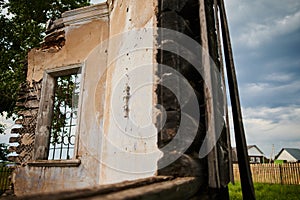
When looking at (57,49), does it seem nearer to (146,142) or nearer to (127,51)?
(127,51)

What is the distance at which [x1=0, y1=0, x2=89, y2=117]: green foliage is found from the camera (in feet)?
28.1

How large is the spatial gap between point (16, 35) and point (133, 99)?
826 cm

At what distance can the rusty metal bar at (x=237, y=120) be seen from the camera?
215 centimetres

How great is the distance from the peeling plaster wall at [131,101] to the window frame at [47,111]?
50.4 inches

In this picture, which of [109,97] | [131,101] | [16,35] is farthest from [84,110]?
[16,35]

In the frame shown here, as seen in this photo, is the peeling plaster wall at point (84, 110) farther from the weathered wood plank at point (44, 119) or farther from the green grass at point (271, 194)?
the green grass at point (271, 194)

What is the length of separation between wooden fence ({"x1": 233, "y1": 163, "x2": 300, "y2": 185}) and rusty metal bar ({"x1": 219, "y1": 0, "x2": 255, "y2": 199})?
1089 cm

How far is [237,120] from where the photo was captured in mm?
2309

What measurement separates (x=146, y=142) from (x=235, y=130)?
0.89m

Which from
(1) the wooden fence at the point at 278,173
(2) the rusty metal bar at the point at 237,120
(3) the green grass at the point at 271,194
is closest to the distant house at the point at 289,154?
(1) the wooden fence at the point at 278,173

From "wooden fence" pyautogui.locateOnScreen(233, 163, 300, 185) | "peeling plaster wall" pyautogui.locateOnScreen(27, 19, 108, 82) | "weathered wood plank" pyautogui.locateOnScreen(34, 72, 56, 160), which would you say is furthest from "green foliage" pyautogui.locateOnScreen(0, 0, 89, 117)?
"wooden fence" pyautogui.locateOnScreen(233, 163, 300, 185)

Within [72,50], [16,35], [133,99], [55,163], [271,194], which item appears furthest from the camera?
[16,35]

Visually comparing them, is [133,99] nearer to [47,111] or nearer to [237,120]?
[237,120]

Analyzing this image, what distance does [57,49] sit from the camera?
508 cm
